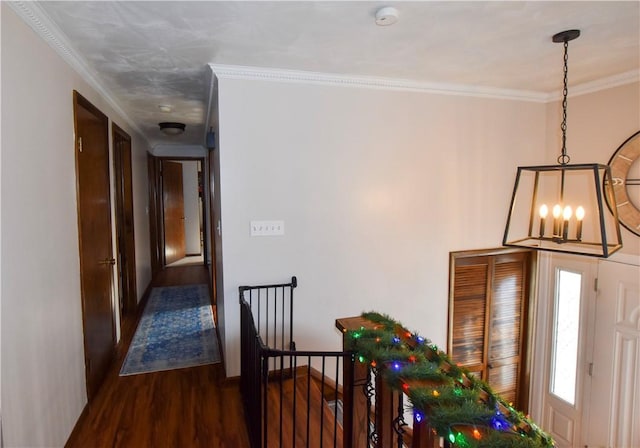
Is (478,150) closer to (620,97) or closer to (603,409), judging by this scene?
(620,97)

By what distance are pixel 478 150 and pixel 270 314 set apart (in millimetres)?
2345

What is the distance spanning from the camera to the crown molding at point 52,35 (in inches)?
66.9

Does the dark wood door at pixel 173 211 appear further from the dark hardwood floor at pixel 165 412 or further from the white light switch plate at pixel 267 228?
the white light switch plate at pixel 267 228

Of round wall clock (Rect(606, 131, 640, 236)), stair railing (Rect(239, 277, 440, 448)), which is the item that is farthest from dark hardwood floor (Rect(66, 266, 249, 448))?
round wall clock (Rect(606, 131, 640, 236))

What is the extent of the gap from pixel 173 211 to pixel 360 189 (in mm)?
5708

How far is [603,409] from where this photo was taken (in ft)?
10.5

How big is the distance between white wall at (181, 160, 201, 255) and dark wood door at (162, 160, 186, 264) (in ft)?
0.95

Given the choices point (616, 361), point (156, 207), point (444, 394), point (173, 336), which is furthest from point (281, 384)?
point (156, 207)

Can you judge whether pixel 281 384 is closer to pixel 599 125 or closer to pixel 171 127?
pixel 599 125

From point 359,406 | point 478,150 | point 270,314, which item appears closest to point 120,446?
point 270,314

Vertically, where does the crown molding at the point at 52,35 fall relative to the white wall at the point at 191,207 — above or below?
above

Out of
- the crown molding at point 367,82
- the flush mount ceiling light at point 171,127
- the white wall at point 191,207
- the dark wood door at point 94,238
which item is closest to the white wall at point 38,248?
the dark wood door at point 94,238

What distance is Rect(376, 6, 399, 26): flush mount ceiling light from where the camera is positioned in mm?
1827

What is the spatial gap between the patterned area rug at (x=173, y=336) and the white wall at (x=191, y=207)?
3355mm
